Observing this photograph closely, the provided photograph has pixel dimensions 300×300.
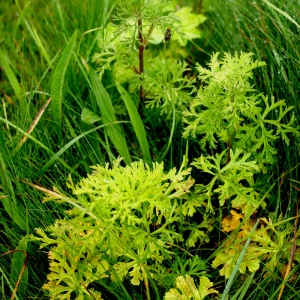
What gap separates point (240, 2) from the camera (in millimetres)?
2713

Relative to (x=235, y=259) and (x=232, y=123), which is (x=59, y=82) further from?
(x=235, y=259)

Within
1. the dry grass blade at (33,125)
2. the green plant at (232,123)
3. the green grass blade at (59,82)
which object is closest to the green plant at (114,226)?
the green plant at (232,123)

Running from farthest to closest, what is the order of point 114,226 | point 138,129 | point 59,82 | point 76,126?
point 76,126
point 59,82
point 138,129
point 114,226

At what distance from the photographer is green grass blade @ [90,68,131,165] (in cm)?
216

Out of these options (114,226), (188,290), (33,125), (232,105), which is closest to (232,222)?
(188,290)

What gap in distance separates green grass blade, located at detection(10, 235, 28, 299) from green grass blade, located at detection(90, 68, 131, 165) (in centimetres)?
63

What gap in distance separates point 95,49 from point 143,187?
1357mm

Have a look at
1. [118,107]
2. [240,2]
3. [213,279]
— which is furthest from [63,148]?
[240,2]

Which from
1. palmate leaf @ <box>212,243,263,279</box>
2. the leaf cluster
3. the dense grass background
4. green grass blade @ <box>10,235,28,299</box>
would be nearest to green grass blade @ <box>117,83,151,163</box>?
the dense grass background

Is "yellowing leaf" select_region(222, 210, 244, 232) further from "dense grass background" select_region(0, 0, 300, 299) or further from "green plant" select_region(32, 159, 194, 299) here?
"green plant" select_region(32, 159, 194, 299)

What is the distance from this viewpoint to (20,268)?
6.02ft

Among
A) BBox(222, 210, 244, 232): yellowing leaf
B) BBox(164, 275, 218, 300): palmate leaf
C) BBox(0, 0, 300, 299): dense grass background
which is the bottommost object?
BBox(164, 275, 218, 300): palmate leaf

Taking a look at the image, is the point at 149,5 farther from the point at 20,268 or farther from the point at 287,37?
the point at 20,268

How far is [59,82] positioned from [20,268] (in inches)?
37.5
